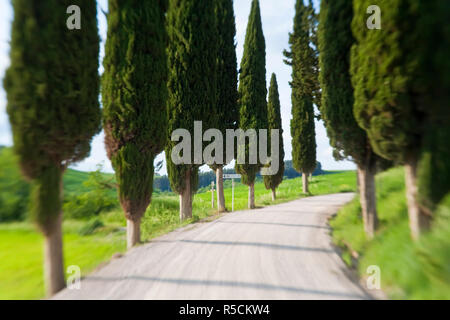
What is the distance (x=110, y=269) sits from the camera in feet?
13.6

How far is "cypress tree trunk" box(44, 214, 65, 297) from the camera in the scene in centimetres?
369

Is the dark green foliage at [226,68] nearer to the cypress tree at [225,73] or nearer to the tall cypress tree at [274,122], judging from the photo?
the cypress tree at [225,73]

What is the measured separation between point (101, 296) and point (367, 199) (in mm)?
5199

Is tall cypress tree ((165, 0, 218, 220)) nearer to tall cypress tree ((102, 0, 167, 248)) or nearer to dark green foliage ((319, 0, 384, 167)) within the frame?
tall cypress tree ((102, 0, 167, 248))

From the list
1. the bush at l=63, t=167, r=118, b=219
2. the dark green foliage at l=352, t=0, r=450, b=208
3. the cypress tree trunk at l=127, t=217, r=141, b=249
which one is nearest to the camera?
the dark green foliage at l=352, t=0, r=450, b=208

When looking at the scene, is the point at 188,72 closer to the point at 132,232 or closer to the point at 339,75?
the point at 339,75

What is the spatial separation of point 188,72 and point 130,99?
425 centimetres

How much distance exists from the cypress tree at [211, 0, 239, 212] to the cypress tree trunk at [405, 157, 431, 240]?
8.22m

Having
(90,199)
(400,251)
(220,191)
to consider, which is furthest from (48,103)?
(220,191)

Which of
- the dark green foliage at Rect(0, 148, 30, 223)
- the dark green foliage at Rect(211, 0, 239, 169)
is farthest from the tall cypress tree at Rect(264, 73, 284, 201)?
the dark green foliage at Rect(0, 148, 30, 223)

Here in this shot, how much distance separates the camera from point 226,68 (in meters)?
11.8

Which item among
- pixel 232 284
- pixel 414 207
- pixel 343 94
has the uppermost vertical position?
pixel 343 94

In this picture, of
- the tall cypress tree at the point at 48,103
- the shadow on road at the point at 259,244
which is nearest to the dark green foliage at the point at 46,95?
the tall cypress tree at the point at 48,103

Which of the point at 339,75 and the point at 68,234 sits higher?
the point at 339,75
